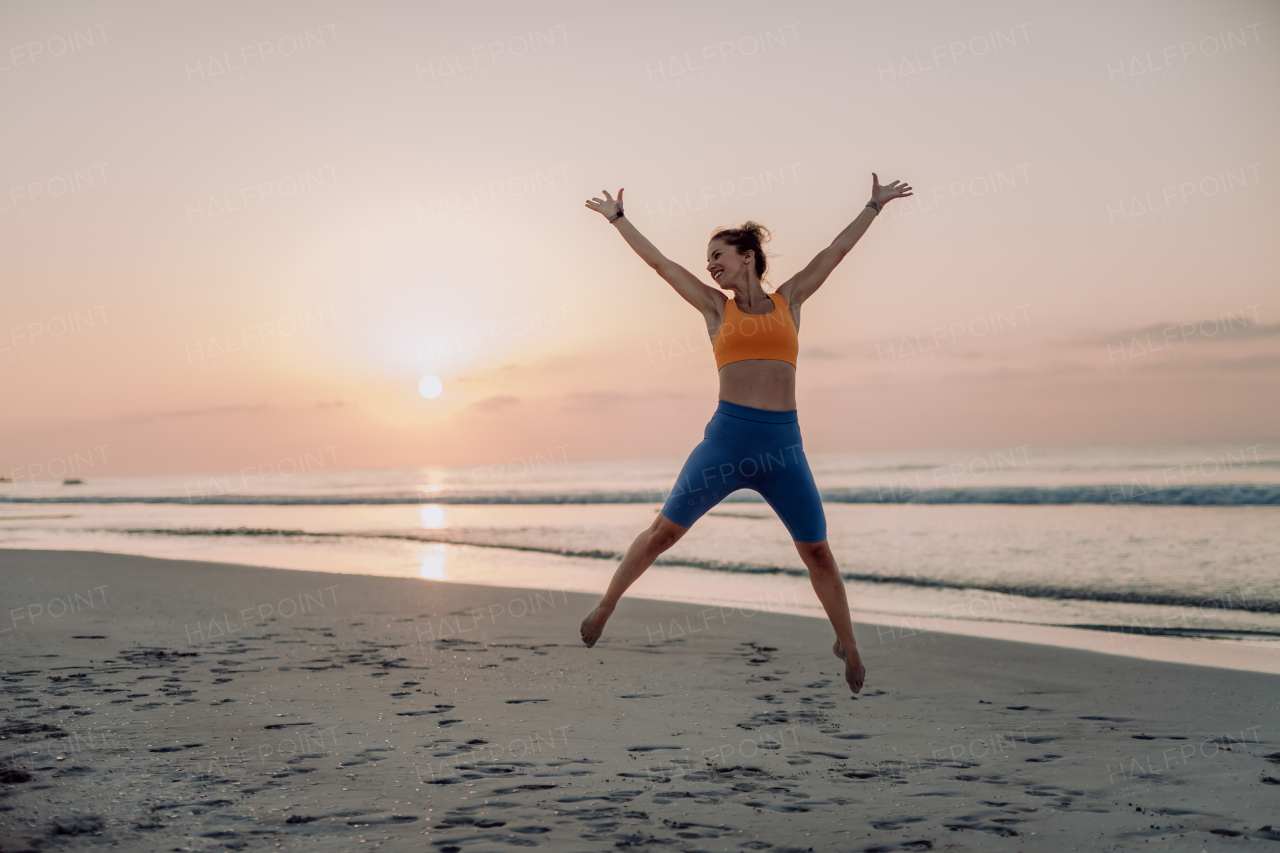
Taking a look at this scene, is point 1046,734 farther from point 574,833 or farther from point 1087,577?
point 1087,577

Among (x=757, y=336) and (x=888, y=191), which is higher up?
(x=888, y=191)

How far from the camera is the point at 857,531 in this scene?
1588 centimetres

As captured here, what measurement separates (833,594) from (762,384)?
1.11m

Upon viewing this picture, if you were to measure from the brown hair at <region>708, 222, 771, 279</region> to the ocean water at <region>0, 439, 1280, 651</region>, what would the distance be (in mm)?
5271

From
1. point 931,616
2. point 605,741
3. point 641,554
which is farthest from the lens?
point 931,616

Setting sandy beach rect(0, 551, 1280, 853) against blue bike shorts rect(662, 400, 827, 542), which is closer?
sandy beach rect(0, 551, 1280, 853)

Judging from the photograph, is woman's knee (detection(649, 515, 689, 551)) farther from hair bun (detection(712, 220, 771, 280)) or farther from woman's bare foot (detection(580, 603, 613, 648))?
hair bun (detection(712, 220, 771, 280))

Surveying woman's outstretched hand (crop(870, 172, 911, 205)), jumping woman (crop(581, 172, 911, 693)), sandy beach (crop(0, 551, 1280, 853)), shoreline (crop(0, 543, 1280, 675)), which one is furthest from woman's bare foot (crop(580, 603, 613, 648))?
shoreline (crop(0, 543, 1280, 675))

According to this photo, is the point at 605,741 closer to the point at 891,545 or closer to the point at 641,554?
the point at 641,554

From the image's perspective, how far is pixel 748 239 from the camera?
410 cm

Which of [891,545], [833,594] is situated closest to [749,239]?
[833,594]

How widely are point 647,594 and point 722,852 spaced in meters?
6.96

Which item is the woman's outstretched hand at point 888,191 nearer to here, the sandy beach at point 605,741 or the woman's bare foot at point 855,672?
the woman's bare foot at point 855,672

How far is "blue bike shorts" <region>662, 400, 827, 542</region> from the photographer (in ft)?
12.6
